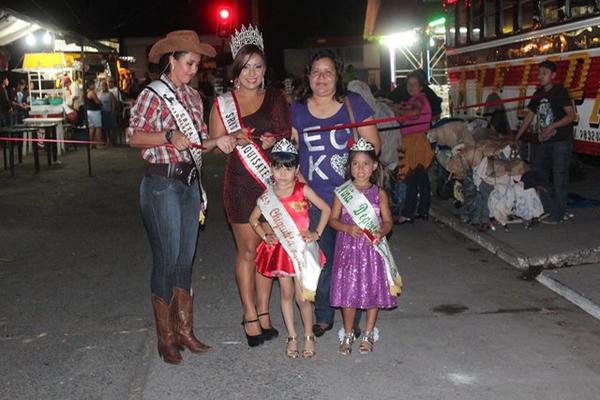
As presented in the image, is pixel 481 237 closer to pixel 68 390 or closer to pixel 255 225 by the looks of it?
pixel 255 225

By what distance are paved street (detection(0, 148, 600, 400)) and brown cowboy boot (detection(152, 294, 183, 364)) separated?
8 centimetres

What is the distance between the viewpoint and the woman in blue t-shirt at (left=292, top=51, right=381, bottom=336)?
5.11 metres

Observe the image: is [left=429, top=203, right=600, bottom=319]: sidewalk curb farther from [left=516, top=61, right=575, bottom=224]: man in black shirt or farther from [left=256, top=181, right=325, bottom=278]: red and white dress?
[left=256, top=181, right=325, bottom=278]: red and white dress

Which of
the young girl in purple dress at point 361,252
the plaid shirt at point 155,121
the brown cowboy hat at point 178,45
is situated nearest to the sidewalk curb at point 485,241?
the young girl in purple dress at point 361,252

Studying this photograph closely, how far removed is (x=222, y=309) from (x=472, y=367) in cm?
231

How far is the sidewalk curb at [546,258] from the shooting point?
621 cm

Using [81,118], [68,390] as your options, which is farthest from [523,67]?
[81,118]

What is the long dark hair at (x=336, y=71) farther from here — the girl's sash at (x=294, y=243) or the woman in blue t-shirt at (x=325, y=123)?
the girl's sash at (x=294, y=243)

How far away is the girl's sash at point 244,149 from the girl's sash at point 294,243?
0.20 m

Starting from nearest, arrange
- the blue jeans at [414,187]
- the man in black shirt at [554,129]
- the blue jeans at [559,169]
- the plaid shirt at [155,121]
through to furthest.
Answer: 1. the plaid shirt at [155,121]
2. the man in black shirt at [554,129]
3. the blue jeans at [559,169]
4. the blue jeans at [414,187]

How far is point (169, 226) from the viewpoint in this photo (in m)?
4.88

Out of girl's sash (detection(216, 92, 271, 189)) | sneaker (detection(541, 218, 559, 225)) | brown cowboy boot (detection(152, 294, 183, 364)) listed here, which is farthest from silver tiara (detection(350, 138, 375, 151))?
sneaker (detection(541, 218, 559, 225))

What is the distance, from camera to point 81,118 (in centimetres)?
2336

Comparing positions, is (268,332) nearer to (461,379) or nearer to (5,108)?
(461,379)
